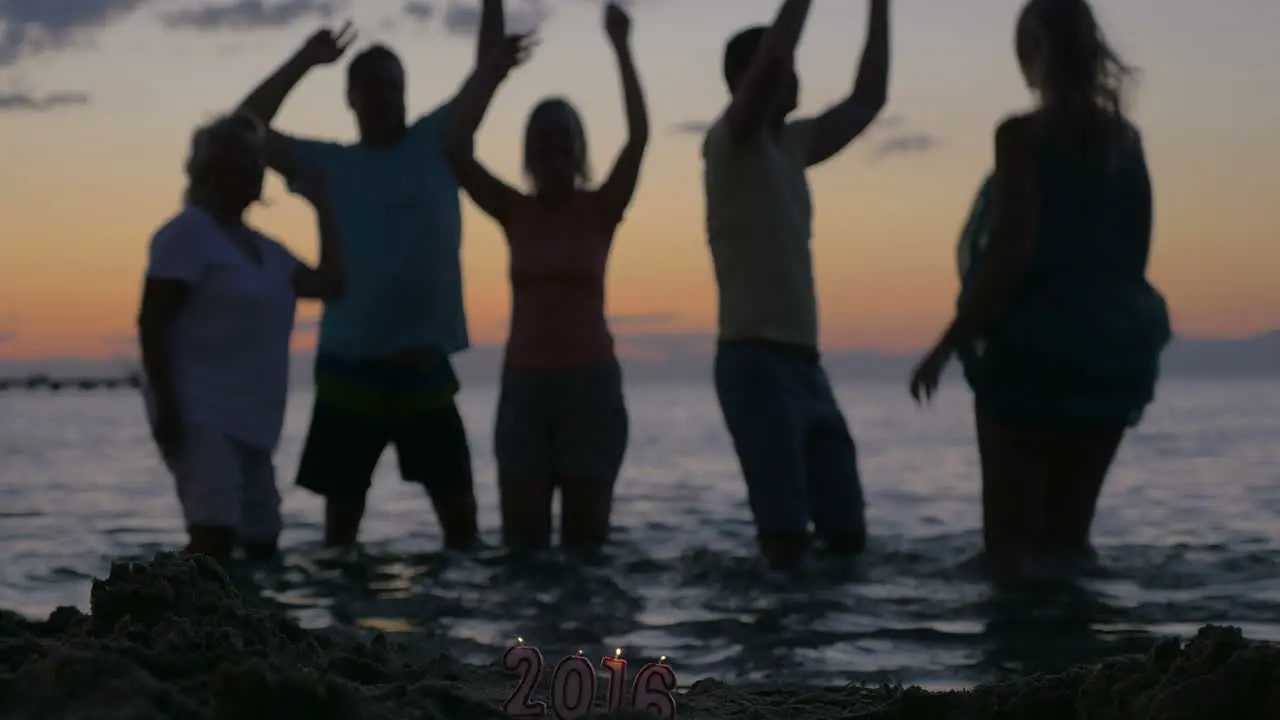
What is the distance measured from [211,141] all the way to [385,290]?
1194 millimetres

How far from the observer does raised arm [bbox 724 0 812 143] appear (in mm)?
5637

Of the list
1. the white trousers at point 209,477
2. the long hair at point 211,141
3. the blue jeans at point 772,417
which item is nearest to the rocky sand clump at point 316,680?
the blue jeans at point 772,417

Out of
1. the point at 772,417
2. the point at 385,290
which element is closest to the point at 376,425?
the point at 385,290

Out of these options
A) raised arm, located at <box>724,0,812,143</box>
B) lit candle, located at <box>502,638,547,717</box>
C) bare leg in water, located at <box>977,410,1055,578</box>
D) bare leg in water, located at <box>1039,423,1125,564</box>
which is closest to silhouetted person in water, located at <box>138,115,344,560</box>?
raised arm, located at <box>724,0,812,143</box>

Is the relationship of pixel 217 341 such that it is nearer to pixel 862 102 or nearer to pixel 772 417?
pixel 772 417

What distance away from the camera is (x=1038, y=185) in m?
5.16

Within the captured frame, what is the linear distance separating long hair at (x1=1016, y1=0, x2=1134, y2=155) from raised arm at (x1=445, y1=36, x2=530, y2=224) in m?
2.54

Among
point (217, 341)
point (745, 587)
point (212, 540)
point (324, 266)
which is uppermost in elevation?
point (324, 266)

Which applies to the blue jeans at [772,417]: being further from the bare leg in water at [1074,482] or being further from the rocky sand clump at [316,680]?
the rocky sand clump at [316,680]

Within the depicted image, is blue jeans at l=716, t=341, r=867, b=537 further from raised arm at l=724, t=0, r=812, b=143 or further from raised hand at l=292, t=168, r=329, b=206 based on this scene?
raised hand at l=292, t=168, r=329, b=206

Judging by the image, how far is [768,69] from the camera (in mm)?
5633

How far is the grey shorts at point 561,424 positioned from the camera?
22.0ft

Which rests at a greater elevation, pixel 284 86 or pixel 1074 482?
pixel 284 86

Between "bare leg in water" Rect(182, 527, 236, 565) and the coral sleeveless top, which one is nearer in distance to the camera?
"bare leg in water" Rect(182, 527, 236, 565)
